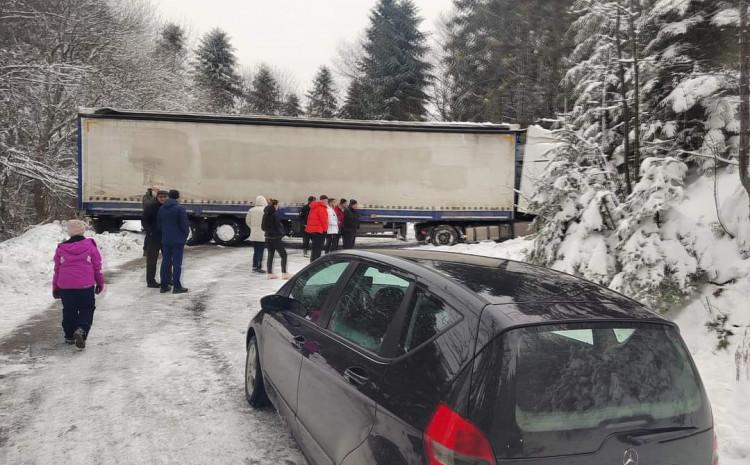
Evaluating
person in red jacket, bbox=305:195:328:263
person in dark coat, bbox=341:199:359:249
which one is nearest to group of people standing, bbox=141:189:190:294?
person in red jacket, bbox=305:195:328:263

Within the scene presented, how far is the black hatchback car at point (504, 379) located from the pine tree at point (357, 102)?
35.7m

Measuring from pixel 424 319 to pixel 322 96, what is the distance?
48.5 meters

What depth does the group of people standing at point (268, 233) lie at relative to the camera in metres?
10.8

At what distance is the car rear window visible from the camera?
1.89m

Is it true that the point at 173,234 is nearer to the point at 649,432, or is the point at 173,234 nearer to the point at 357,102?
the point at 649,432

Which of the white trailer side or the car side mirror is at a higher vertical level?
the white trailer side

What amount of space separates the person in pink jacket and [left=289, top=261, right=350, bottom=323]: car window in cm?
297

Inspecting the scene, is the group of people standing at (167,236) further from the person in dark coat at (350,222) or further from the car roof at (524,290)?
the car roof at (524,290)

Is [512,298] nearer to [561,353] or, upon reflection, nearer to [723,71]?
[561,353]

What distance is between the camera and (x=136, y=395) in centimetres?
445

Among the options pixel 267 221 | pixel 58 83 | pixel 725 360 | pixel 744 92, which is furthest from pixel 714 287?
pixel 58 83

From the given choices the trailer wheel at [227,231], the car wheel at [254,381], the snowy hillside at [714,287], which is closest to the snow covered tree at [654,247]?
the snowy hillside at [714,287]

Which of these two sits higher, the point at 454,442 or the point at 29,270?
the point at 454,442

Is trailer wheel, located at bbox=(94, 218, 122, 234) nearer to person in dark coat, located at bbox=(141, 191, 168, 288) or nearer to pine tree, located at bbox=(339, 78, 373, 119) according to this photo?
person in dark coat, located at bbox=(141, 191, 168, 288)
